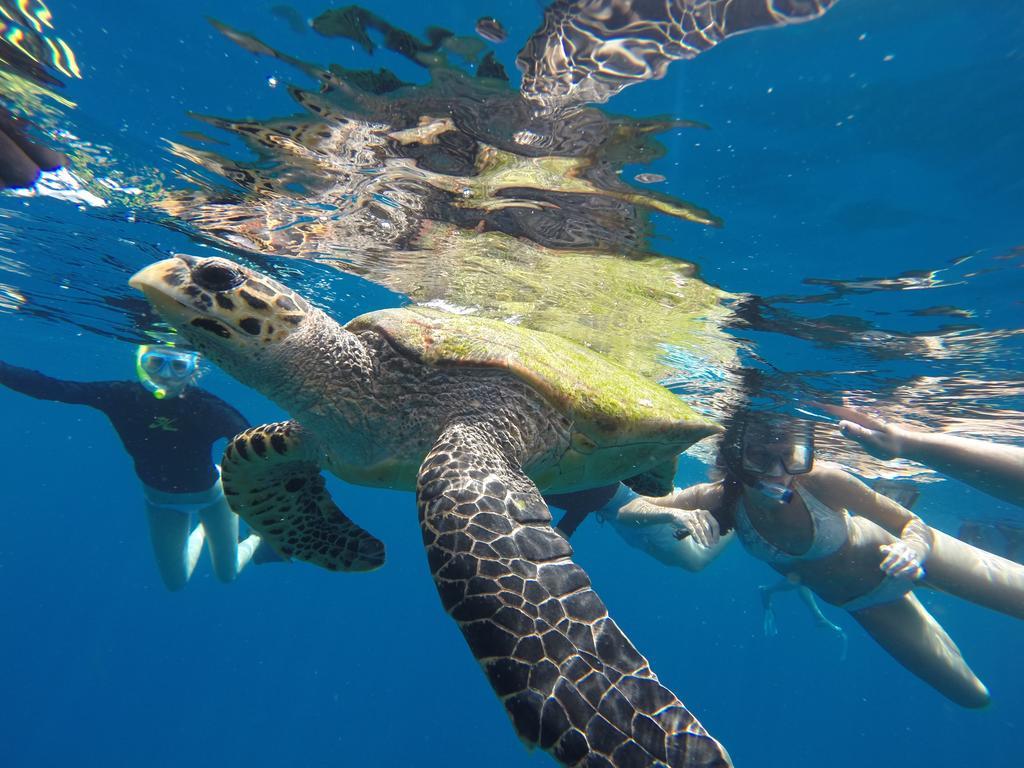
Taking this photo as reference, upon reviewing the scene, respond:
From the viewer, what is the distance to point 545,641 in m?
2.00

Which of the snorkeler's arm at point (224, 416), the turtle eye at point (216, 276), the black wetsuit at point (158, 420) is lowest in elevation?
the black wetsuit at point (158, 420)

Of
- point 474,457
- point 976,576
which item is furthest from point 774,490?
point 474,457

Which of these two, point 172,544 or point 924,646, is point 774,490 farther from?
point 172,544

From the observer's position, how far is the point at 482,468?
2.95 metres

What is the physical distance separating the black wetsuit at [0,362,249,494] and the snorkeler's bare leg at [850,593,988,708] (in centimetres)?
1042

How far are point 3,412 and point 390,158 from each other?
182 ft

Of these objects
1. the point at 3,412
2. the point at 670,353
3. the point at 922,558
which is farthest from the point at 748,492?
the point at 3,412

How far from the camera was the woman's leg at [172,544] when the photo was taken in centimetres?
945

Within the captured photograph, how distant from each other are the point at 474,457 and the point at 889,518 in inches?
287

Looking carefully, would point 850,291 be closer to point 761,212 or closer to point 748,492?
point 761,212

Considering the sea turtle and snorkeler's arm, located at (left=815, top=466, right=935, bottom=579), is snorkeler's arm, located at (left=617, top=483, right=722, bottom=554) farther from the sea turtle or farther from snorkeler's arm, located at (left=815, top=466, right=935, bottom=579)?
the sea turtle

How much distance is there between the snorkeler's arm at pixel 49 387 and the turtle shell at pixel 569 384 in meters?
5.93

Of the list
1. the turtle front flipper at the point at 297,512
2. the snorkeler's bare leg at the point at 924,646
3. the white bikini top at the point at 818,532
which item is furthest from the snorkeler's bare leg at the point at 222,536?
the snorkeler's bare leg at the point at 924,646

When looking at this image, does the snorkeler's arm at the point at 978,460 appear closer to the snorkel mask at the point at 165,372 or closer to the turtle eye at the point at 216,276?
the turtle eye at the point at 216,276
